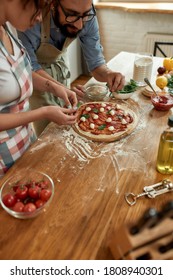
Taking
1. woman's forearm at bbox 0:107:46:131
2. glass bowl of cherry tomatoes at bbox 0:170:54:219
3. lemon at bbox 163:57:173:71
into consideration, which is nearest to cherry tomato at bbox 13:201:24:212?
glass bowl of cherry tomatoes at bbox 0:170:54:219

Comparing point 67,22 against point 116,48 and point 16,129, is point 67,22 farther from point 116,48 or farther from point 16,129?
point 116,48

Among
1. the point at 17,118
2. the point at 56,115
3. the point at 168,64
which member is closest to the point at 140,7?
the point at 168,64

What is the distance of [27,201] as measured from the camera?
897 mm

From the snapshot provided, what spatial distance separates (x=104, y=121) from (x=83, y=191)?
1.69ft

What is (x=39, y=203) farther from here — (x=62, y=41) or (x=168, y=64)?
(x=168, y=64)

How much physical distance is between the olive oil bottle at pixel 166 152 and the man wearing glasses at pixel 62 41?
2.11ft

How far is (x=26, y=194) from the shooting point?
90 cm

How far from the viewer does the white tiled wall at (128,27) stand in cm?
311

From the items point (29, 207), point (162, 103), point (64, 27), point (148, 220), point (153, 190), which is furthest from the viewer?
point (162, 103)

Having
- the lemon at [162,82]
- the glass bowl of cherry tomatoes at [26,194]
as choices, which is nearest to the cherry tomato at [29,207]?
the glass bowl of cherry tomatoes at [26,194]

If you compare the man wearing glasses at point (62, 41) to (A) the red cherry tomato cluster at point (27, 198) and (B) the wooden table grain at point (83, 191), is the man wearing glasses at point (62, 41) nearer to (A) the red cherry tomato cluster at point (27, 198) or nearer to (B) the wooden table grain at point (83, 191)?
(B) the wooden table grain at point (83, 191)

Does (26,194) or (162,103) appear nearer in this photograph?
(26,194)

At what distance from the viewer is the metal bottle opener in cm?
96
